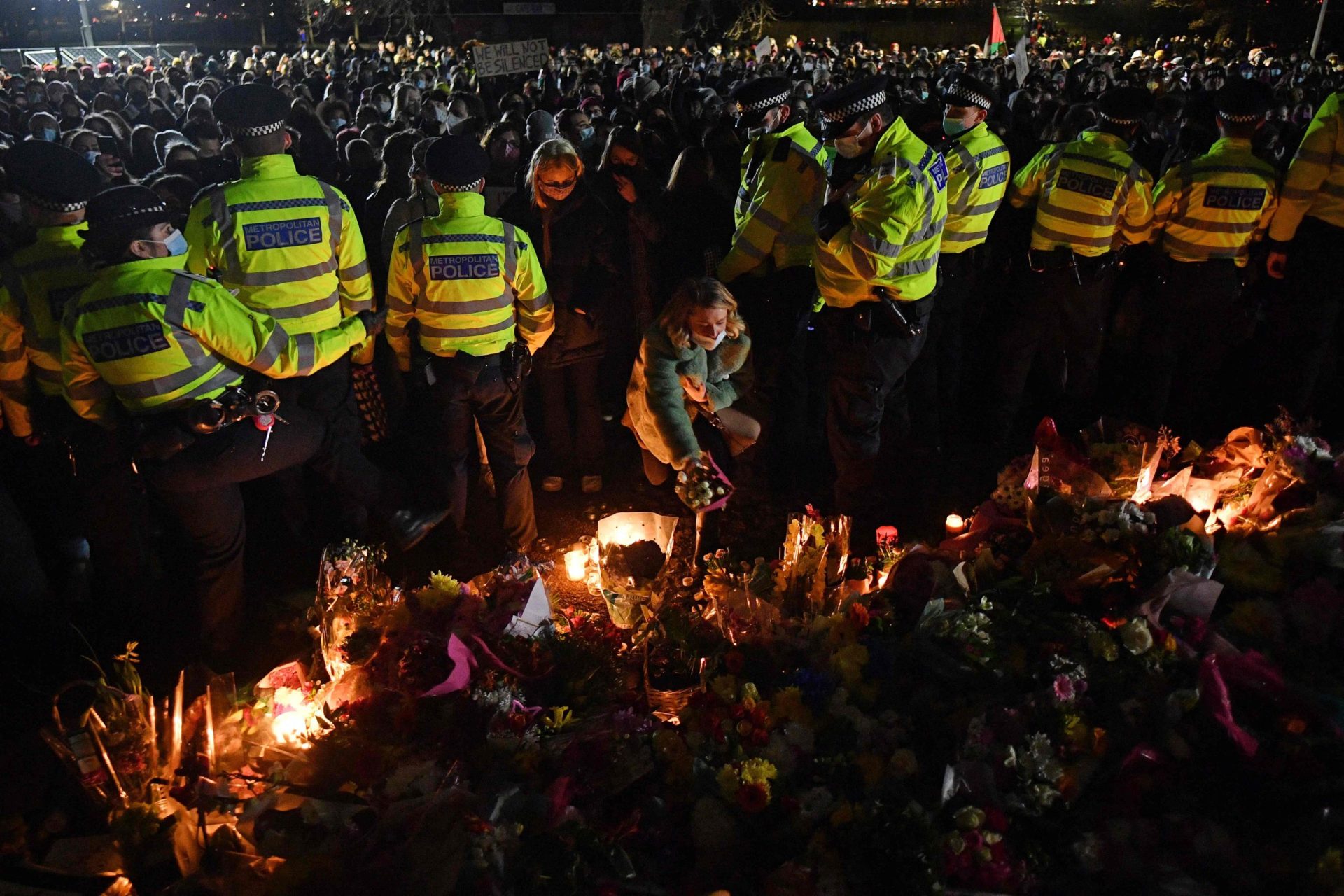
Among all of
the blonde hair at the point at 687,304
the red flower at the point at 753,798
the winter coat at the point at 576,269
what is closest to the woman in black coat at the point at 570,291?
the winter coat at the point at 576,269

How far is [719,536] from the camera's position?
15.7 feet

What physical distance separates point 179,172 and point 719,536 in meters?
4.71

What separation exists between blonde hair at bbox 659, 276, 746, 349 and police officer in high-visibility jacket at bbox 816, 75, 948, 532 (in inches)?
33.0

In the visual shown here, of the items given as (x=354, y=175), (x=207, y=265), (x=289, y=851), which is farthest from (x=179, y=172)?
(x=289, y=851)

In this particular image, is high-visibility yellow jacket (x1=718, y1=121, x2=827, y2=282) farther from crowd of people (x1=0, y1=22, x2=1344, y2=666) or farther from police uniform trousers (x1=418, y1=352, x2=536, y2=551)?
police uniform trousers (x1=418, y1=352, x2=536, y2=551)

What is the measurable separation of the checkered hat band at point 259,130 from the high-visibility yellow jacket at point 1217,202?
4783 millimetres

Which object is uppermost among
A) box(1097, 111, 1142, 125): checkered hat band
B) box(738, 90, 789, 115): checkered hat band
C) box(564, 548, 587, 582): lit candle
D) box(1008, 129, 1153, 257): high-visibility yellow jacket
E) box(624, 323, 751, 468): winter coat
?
box(738, 90, 789, 115): checkered hat band

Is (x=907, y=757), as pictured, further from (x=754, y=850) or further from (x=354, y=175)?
(x=354, y=175)

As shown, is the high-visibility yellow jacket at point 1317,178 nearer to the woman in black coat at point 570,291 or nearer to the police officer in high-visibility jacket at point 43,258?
the woman in black coat at point 570,291

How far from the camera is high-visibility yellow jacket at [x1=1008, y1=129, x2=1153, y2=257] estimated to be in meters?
5.03

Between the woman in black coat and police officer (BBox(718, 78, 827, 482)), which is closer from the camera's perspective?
police officer (BBox(718, 78, 827, 482))

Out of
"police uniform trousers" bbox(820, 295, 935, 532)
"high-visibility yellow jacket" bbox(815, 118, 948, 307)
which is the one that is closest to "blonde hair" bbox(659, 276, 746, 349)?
"high-visibility yellow jacket" bbox(815, 118, 948, 307)

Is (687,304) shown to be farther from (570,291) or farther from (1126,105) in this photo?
(1126,105)

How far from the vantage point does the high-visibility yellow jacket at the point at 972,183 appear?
503 centimetres
